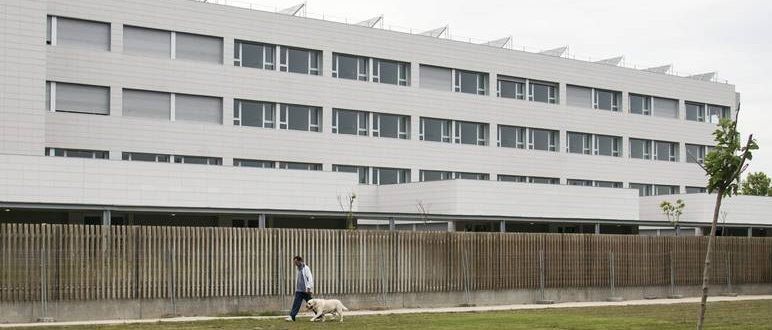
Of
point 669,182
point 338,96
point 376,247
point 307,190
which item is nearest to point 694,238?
point 376,247

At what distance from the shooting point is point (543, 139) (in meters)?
74.0

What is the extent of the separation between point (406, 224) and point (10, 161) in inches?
910

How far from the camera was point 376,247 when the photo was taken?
35.1 m

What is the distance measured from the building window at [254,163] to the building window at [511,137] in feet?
55.0

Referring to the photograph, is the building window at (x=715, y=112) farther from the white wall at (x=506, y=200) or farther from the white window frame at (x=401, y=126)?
the white window frame at (x=401, y=126)

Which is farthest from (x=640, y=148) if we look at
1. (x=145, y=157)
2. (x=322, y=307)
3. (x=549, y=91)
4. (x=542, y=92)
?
(x=322, y=307)

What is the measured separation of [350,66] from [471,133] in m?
9.74

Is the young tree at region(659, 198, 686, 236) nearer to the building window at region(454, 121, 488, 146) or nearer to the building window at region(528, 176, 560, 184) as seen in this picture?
the building window at region(528, 176, 560, 184)

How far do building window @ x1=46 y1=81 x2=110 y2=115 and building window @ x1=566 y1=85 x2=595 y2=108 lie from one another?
32.8 metres

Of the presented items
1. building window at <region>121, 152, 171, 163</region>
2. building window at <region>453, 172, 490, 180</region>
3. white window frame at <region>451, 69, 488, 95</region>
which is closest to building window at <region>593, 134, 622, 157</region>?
white window frame at <region>451, 69, 488, 95</region>

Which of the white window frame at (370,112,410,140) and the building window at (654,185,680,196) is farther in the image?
the building window at (654,185,680,196)

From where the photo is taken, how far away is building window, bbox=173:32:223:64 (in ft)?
193

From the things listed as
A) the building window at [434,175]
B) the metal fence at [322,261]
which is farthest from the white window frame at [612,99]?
the metal fence at [322,261]

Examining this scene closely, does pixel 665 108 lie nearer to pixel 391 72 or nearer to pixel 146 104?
pixel 391 72
